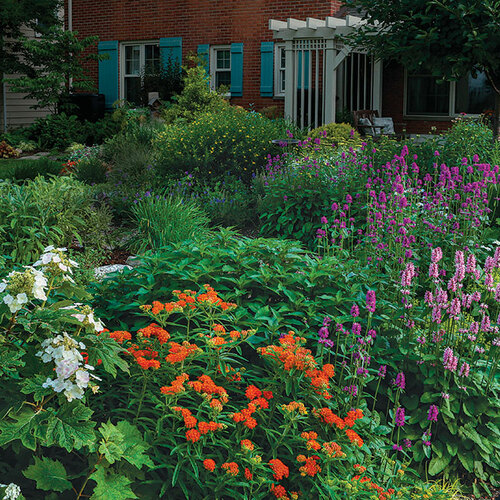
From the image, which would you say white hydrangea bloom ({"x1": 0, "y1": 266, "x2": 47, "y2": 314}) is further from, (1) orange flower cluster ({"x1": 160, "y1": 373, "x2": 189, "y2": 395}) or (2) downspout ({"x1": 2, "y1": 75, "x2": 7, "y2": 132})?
(2) downspout ({"x1": 2, "y1": 75, "x2": 7, "y2": 132})

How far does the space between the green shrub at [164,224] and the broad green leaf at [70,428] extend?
3.68 metres

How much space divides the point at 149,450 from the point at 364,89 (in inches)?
592

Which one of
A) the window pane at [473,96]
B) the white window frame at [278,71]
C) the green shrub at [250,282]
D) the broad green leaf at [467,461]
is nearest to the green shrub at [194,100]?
the white window frame at [278,71]

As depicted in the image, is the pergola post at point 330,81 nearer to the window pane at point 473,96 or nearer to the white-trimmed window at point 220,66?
the window pane at point 473,96

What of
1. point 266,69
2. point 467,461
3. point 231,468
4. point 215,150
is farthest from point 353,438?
point 266,69

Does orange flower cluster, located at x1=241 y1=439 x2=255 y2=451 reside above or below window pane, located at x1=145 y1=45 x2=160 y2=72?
below

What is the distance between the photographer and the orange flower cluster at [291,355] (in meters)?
2.65

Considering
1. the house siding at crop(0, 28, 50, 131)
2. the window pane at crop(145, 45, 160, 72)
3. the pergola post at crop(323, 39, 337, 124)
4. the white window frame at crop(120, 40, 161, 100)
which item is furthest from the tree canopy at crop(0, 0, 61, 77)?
the pergola post at crop(323, 39, 337, 124)

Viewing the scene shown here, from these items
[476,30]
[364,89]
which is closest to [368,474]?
[476,30]

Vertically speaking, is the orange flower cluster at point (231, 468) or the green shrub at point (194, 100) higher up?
the green shrub at point (194, 100)

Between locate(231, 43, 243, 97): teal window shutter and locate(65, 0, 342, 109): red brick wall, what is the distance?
0.10m

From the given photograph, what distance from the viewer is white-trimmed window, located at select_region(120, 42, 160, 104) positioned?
18969mm

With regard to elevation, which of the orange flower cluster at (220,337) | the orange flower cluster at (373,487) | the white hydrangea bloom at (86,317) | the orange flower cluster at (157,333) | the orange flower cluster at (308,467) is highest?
the white hydrangea bloom at (86,317)

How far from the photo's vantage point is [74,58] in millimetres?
18281
